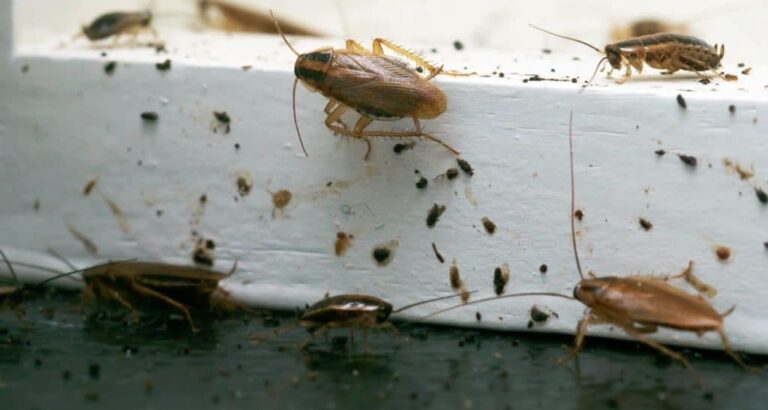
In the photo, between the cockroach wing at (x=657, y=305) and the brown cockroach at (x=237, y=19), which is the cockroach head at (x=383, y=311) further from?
the brown cockroach at (x=237, y=19)

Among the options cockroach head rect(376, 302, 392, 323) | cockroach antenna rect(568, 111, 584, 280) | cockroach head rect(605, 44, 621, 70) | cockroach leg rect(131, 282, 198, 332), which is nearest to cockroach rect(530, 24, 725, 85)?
cockroach head rect(605, 44, 621, 70)

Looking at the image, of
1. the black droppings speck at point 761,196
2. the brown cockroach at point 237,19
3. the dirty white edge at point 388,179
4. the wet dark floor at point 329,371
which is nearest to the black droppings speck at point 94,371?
the wet dark floor at point 329,371

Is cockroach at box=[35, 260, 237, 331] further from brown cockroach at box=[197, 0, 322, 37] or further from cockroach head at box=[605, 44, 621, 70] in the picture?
brown cockroach at box=[197, 0, 322, 37]

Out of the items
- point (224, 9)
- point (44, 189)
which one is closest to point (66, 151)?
point (44, 189)

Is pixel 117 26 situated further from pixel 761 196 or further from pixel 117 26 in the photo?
pixel 761 196

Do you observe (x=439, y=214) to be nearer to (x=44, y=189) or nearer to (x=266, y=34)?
(x=44, y=189)

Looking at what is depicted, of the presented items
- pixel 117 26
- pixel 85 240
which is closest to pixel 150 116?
pixel 85 240

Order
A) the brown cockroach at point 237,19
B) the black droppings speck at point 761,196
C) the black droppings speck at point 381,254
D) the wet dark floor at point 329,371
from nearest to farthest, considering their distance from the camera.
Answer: the wet dark floor at point 329,371, the black droppings speck at point 761,196, the black droppings speck at point 381,254, the brown cockroach at point 237,19
